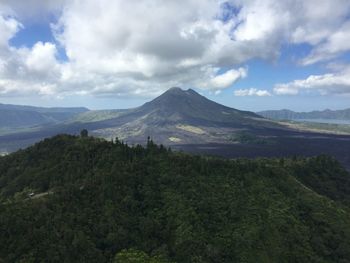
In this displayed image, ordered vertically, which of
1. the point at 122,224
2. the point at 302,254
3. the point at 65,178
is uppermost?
the point at 65,178

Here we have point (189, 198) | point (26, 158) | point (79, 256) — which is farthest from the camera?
point (26, 158)

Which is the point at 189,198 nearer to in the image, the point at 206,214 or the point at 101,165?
the point at 206,214

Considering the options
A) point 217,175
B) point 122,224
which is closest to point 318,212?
point 217,175

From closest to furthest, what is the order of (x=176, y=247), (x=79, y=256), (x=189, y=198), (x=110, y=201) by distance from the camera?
(x=79, y=256) → (x=176, y=247) → (x=110, y=201) → (x=189, y=198)

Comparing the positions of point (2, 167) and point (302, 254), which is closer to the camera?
point (302, 254)

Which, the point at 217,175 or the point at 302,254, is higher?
the point at 217,175

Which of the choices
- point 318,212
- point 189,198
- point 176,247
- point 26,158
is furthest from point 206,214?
point 26,158
